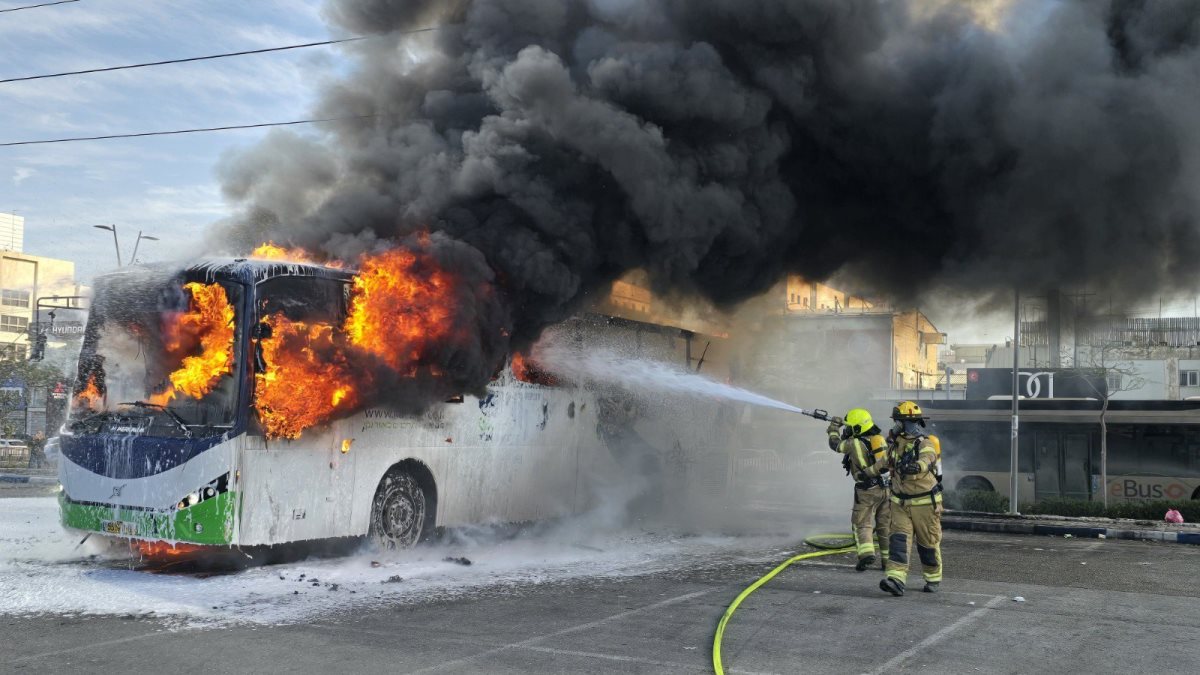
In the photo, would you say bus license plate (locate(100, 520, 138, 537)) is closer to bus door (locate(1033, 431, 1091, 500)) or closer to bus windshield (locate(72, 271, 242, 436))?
bus windshield (locate(72, 271, 242, 436))

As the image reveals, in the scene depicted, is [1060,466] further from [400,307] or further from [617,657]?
Answer: [617,657]

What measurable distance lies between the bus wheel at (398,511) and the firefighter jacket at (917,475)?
187 inches

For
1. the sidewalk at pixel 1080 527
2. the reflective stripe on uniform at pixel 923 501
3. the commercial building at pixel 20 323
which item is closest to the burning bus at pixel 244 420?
the reflective stripe on uniform at pixel 923 501

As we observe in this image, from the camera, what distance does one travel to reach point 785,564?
10.2m

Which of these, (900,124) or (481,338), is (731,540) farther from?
(900,124)

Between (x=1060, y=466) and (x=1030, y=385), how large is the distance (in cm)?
708

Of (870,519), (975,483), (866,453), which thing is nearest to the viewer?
(866,453)

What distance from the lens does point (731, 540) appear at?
42.3ft

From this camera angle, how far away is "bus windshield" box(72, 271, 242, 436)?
8633 millimetres

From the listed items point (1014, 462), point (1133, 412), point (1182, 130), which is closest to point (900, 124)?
point (1182, 130)

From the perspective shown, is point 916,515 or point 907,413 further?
point 907,413

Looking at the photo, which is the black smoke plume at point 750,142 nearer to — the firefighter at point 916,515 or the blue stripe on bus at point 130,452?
the blue stripe on bus at point 130,452

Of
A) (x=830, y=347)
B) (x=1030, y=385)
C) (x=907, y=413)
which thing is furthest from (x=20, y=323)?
(x=907, y=413)

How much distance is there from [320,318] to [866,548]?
19.5ft
